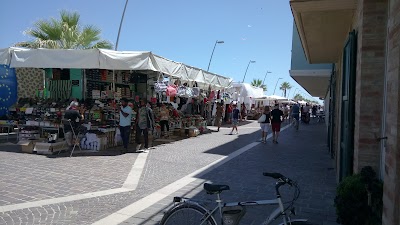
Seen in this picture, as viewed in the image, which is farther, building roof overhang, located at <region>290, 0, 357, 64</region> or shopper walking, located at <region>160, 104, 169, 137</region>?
shopper walking, located at <region>160, 104, 169, 137</region>

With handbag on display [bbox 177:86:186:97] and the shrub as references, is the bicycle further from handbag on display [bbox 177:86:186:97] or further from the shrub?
handbag on display [bbox 177:86:186:97]

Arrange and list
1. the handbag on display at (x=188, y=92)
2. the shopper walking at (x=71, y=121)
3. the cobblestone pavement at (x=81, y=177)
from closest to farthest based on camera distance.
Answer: the cobblestone pavement at (x=81, y=177) → the shopper walking at (x=71, y=121) → the handbag on display at (x=188, y=92)

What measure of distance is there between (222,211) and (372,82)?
2427 millimetres

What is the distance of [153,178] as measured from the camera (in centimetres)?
724

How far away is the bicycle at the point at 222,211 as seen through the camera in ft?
10.3

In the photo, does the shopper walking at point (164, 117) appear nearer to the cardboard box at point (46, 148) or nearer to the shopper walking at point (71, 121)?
the shopper walking at point (71, 121)

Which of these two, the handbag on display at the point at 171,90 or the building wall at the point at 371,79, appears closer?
the building wall at the point at 371,79

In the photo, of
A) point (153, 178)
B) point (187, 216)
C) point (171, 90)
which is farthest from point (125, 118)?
point (187, 216)

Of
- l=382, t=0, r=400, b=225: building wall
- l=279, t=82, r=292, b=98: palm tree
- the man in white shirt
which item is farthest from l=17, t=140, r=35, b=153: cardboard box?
l=279, t=82, r=292, b=98: palm tree

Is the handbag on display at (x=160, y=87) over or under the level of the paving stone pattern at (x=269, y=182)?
over

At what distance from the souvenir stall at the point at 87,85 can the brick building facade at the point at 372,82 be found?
636cm

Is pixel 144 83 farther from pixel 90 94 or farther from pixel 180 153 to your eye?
pixel 180 153

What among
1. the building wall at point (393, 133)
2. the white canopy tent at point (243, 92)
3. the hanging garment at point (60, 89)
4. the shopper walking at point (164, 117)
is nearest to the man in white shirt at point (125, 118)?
the hanging garment at point (60, 89)

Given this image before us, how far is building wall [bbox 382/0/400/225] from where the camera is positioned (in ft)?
8.87
